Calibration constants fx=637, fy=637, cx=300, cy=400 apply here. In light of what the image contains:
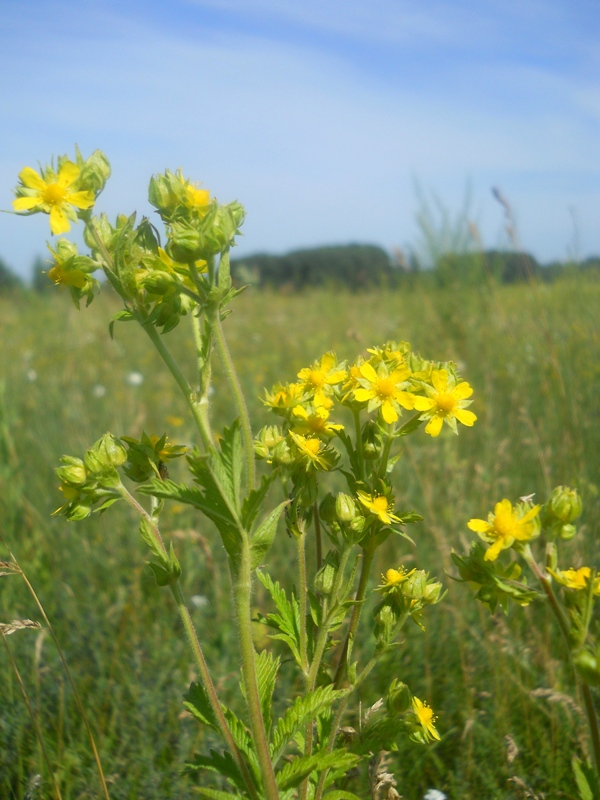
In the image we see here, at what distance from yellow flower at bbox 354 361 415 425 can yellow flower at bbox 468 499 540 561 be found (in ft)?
0.76

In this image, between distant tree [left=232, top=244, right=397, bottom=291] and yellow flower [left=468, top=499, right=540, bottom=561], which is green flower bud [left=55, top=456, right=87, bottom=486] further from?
distant tree [left=232, top=244, right=397, bottom=291]

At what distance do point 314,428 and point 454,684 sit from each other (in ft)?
3.85

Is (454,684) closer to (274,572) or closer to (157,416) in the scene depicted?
(274,572)

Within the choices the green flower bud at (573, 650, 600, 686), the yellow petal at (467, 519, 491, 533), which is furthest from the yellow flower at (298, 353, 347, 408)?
the green flower bud at (573, 650, 600, 686)

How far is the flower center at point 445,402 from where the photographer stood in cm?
114

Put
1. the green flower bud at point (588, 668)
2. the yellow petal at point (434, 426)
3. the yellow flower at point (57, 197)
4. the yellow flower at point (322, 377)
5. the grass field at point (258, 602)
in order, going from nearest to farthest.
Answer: the green flower bud at point (588, 668)
the yellow flower at point (57, 197)
the yellow petal at point (434, 426)
the yellow flower at point (322, 377)
the grass field at point (258, 602)

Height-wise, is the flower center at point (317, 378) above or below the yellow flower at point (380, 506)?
above

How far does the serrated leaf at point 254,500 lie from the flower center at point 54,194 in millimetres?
542

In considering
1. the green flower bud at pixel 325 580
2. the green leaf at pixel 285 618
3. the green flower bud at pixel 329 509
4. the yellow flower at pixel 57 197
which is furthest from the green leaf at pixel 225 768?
the yellow flower at pixel 57 197

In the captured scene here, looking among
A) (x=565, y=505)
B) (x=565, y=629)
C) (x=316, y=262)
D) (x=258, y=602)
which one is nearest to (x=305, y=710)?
(x=565, y=629)

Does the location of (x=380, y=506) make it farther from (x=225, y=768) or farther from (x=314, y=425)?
(x=225, y=768)

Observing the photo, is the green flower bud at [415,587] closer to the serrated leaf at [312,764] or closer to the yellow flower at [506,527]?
the yellow flower at [506,527]

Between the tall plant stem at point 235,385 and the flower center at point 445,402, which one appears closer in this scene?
the tall plant stem at point 235,385

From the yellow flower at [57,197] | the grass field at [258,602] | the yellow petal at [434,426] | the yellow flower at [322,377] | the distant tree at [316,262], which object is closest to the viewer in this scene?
the yellow flower at [57,197]
